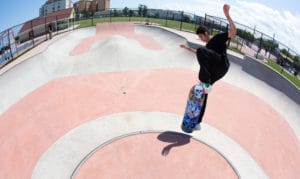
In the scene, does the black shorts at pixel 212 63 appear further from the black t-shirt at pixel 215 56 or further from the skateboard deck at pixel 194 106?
the skateboard deck at pixel 194 106

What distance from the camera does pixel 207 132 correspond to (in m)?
13.5

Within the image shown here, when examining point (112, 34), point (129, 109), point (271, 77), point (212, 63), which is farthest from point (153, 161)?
point (112, 34)

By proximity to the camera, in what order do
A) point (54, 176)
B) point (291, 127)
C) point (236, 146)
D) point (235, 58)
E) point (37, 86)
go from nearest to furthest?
point (54, 176) → point (236, 146) → point (291, 127) → point (37, 86) → point (235, 58)

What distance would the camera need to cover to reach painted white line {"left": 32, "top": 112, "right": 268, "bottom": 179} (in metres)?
10.7

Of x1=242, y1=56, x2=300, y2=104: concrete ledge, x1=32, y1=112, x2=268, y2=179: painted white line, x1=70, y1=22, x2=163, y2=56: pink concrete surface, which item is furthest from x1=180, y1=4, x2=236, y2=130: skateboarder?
x1=70, y1=22, x2=163, y2=56: pink concrete surface

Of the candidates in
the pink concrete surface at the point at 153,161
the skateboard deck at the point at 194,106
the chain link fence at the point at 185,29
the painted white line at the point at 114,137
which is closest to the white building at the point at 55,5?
the chain link fence at the point at 185,29

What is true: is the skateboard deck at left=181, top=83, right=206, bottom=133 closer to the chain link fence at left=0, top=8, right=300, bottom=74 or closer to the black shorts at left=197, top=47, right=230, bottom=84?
the black shorts at left=197, top=47, right=230, bottom=84

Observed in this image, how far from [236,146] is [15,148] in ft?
33.2

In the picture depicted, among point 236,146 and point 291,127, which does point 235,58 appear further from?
point 236,146

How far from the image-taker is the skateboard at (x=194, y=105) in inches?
373

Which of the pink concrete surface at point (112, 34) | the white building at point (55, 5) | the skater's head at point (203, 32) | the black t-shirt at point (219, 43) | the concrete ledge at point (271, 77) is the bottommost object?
the concrete ledge at point (271, 77)

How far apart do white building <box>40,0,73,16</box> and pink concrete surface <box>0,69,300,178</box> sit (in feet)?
363

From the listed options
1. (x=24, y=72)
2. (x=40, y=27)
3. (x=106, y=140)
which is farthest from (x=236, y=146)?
(x=40, y=27)

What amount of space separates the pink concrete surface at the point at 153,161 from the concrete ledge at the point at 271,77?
10.1m
